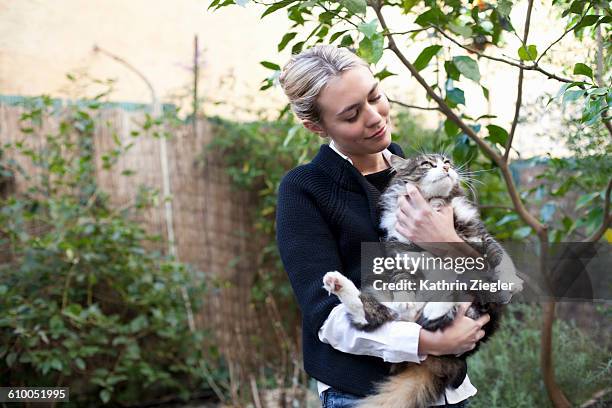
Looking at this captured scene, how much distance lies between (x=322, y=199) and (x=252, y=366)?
148 inches

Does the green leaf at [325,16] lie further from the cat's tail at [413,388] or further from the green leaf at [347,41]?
the cat's tail at [413,388]

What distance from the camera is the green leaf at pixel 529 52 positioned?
1.84 metres

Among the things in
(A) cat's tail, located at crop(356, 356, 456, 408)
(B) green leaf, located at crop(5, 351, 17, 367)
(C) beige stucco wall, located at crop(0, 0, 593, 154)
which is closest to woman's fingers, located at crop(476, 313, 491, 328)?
(A) cat's tail, located at crop(356, 356, 456, 408)

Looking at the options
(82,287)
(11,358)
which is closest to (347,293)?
(11,358)

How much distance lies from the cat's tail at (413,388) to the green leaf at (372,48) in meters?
0.81

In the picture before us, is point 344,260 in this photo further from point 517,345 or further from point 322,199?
point 517,345

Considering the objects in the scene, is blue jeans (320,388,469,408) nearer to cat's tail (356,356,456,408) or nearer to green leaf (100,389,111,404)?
cat's tail (356,356,456,408)

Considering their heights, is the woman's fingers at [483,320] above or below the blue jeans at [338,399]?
above

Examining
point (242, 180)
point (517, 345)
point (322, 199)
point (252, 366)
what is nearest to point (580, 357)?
point (517, 345)

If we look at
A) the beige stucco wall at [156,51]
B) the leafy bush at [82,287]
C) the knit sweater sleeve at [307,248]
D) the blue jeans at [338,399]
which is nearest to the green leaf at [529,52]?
the knit sweater sleeve at [307,248]

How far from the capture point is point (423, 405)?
153cm

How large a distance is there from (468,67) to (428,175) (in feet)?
1.52

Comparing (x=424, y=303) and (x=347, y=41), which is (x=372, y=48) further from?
(x=424, y=303)

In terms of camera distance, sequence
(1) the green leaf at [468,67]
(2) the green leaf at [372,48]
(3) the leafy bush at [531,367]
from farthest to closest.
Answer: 1. (3) the leafy bush at [531,367]
2. (1) the green leaf at [468,67]
3. (2) the green leaf at [372,48]
